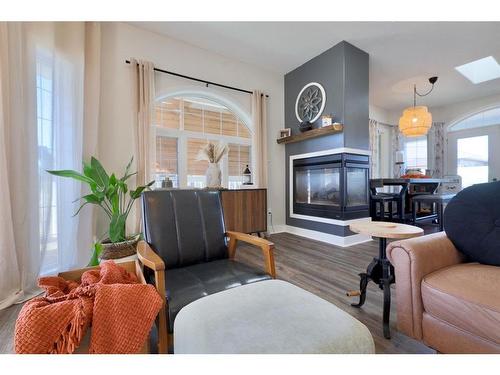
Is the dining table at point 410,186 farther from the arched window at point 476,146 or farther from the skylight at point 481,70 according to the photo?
the skylight at point 481,70

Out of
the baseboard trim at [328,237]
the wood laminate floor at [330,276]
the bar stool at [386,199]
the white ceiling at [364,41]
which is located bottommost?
the wood laminate floor at [330,276]

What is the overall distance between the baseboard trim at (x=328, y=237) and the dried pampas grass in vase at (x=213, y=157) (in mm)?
1509

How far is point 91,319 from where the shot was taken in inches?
33.4

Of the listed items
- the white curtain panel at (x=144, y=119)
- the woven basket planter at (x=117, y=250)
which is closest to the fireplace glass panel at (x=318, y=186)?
the white curtain panel at (x=144, y=119)

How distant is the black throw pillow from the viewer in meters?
1.13

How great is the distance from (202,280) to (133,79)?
8.38ft

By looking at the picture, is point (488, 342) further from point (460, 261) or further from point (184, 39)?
point (184, 39)

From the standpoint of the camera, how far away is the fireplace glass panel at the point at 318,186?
3130 mm

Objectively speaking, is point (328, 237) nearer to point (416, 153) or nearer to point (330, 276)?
point (330, 276)

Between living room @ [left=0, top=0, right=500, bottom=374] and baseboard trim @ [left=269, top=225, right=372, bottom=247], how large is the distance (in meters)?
0.02
